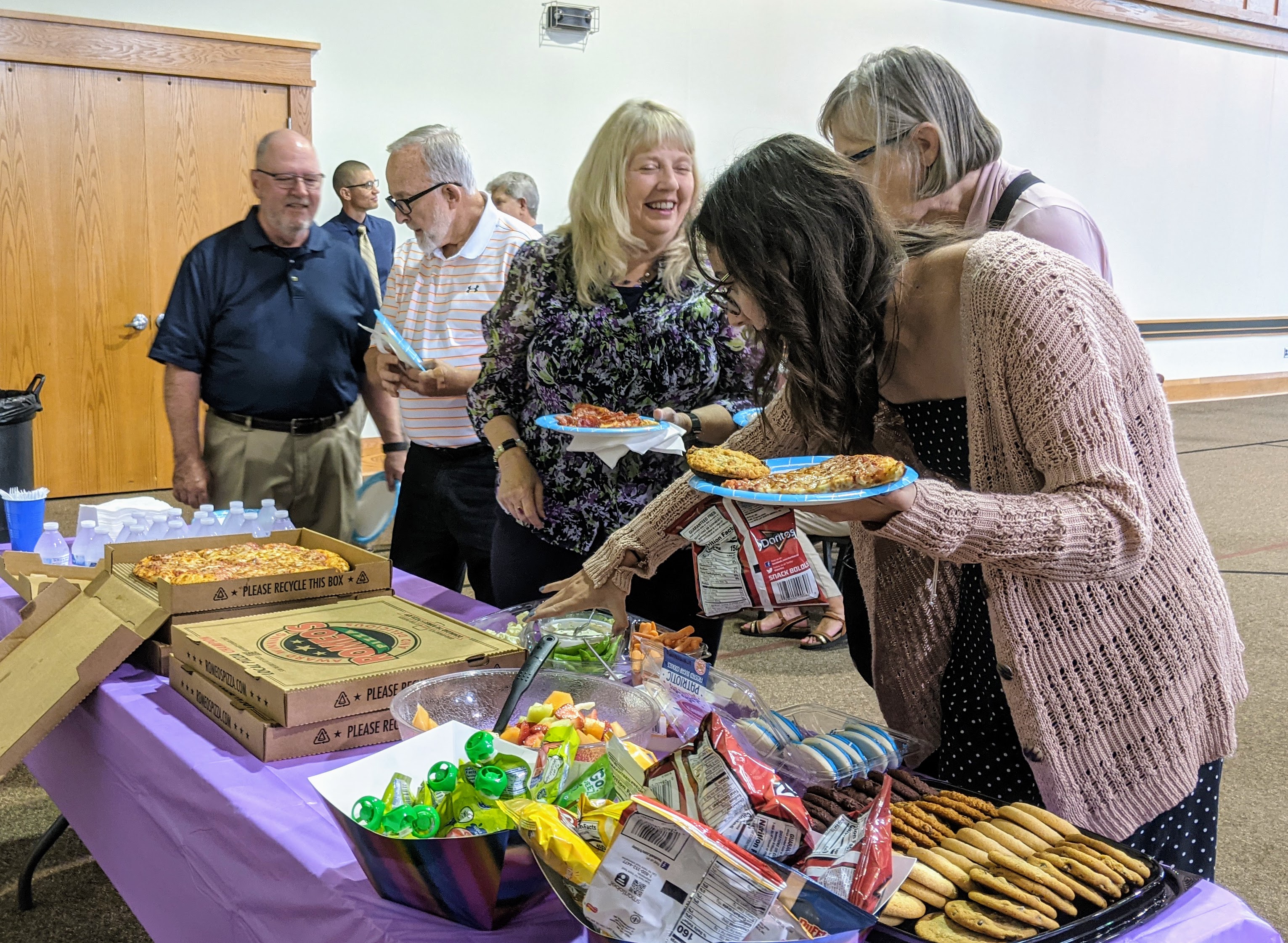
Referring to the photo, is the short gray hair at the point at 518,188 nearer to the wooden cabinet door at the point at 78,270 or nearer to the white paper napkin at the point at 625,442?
the wooden cabinet door at the point at 78,270

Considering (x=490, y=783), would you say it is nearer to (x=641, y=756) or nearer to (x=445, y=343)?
(x=641, y=756)

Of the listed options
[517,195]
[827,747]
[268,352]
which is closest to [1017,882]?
[827,747]

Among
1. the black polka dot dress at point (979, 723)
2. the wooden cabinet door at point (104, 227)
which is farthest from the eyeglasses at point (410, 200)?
the wooden cabinet door at point (104, 227)

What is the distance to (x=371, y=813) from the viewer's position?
3.08 ft

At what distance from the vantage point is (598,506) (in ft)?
7.06

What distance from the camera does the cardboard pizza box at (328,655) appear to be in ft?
4.34

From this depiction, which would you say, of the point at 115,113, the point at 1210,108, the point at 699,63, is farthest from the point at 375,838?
the point at 1210,108

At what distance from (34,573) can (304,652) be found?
83 cm

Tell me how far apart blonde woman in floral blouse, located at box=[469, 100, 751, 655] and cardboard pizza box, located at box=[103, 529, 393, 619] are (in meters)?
0.42

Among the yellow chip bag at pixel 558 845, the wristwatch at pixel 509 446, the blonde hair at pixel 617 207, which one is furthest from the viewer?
the wristwatch at pixel 509 446

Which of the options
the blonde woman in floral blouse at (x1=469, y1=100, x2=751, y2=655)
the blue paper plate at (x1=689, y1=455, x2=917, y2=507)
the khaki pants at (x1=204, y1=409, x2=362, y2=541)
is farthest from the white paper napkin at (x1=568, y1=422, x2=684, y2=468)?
the khaki pants at (x1=204, y1=409, x2=362, y2=541)

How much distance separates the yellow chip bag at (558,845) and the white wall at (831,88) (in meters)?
3.57

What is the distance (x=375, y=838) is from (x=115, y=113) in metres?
6.09

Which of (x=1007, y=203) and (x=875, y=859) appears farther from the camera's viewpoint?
(x=1007, y=203)
